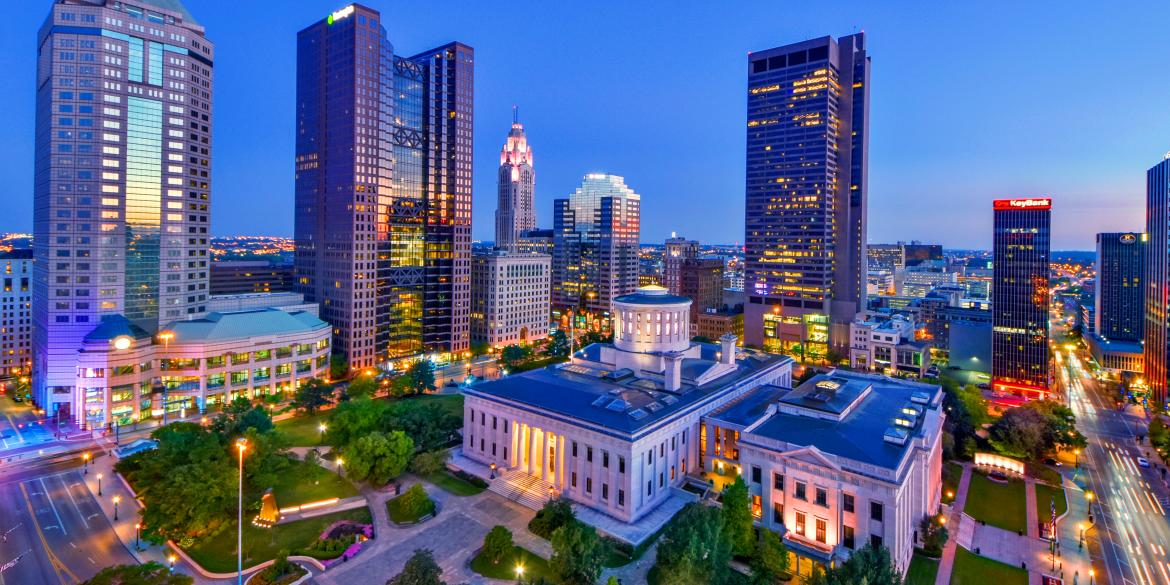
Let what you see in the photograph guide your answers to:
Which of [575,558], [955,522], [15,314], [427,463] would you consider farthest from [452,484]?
[15,314]

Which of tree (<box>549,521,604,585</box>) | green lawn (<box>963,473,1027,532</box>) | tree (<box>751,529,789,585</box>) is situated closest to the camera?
tree (<box>549,521,604,585</box>)

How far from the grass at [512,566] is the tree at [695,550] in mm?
11354

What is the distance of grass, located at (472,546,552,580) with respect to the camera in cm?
5112

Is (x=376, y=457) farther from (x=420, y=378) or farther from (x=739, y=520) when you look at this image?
(x=420, y=378)

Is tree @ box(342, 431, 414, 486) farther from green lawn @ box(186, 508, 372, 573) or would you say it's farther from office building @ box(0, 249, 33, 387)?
office building @ box(0, 249, 33, 387)

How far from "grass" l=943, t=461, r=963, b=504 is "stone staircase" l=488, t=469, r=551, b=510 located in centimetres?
4955

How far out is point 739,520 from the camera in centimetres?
5294

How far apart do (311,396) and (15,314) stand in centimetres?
7604

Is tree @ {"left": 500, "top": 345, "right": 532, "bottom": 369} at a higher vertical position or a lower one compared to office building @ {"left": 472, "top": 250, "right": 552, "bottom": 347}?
lower

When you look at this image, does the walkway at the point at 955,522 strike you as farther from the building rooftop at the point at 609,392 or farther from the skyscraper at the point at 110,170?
the skyscraper at the point at 110,170

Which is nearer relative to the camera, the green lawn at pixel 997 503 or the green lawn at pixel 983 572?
the green lawn at pixel 983 572

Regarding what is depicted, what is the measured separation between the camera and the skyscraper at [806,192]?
172375 millimetres

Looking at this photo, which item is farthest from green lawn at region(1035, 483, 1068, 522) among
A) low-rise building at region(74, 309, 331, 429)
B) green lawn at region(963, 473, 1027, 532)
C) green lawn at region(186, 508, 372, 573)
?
low-rise building at region(74, 309, 331, 429)

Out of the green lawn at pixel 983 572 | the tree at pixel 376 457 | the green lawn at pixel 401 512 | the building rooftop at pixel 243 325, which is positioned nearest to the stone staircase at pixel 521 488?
the green lawn at pixel 401 512
